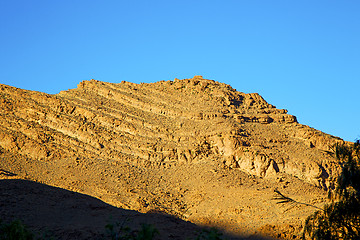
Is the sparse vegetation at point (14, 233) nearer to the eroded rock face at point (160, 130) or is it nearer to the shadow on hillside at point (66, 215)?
the shadow on hillside at point (66, 215)

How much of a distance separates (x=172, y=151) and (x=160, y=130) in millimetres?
4097

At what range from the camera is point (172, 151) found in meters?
57.2

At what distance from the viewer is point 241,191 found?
1957 inches

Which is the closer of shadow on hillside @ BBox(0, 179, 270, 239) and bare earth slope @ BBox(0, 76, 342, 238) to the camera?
shadow on hillside @ BBox(0, 179, 270, 239)

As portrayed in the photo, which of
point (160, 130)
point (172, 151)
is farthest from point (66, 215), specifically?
point (160, 130)

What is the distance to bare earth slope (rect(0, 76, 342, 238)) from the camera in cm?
4778

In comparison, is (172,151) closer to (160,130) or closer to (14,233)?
(160,130)

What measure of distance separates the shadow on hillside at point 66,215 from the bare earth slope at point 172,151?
358 inches

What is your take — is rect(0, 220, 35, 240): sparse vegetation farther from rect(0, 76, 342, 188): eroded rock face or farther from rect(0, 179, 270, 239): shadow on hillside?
rect(0, 76, 342, 188): eroded rock face

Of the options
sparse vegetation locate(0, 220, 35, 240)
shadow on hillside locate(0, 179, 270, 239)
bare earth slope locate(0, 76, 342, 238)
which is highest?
bare earth slope locate(0, 76, 342, 238)

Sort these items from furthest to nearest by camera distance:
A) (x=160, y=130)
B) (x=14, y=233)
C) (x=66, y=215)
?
(x=160, y=130), (x=66, y=215), (x=14, y=233)

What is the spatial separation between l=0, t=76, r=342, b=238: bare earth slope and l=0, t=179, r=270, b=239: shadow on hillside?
9088 mm

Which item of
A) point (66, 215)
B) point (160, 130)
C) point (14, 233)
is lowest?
point (14, 233)

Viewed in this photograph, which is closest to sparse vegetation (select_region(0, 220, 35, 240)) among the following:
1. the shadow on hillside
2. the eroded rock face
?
the shadow on hillside
